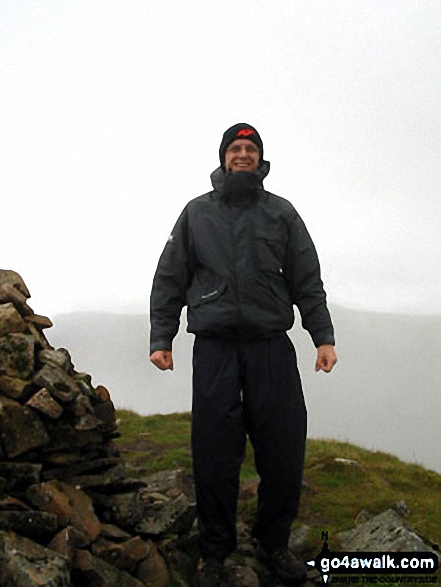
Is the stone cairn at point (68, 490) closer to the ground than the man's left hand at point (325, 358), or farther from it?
closer to the ground

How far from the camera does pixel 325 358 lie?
5.76m

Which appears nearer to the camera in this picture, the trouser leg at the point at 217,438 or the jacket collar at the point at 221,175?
the trouser leg at the point at 217,438

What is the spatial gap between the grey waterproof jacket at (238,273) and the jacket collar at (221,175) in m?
0.01

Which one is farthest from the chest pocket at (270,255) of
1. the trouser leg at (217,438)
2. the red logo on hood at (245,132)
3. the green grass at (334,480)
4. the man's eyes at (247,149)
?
the green grass at (334,480)

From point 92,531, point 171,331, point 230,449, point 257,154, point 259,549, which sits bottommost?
point 259,549

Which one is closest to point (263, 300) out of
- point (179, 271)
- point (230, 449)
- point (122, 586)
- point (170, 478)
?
point (179, 271)

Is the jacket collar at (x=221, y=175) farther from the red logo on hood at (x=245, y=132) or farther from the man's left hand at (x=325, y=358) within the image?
the man's left hand at (x=325, y=358)

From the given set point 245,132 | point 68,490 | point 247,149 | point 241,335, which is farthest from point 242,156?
point 68,490

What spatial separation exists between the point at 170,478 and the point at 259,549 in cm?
289

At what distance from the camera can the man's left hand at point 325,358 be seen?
5723 mm

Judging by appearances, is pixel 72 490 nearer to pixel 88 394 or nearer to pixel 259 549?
pixel 88 394

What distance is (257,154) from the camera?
6082 millimetres

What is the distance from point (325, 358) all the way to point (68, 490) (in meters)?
3.02

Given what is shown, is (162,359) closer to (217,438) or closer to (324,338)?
(217,438)
